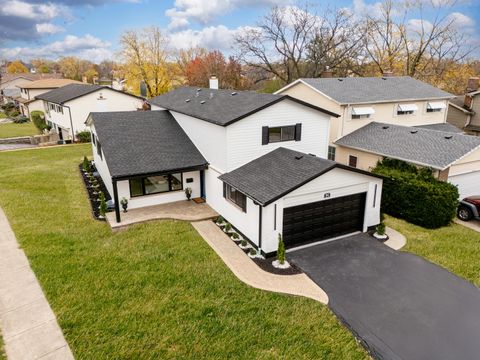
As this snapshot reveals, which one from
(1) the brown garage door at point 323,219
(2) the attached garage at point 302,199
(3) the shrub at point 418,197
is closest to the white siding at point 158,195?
(2) the attached garage at point 302,199

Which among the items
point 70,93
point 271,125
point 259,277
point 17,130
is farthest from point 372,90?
point 17,130

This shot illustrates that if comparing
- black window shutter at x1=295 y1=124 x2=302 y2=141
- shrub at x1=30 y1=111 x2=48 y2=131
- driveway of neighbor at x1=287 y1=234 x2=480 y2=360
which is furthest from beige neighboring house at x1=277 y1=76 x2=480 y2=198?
shrub at x1=30 y1=111 x2=48 y2=131

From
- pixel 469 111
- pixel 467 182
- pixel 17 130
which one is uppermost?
pixel 469 111

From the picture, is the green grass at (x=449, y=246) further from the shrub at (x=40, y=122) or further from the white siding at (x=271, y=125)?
the shrub at (x=40, y=122)

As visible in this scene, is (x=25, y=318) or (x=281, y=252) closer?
(x=25, y=318)

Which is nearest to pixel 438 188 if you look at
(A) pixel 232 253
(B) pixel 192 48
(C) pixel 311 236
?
(C) pixel 311 236

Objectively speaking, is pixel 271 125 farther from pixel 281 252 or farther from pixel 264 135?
pixel 281 252

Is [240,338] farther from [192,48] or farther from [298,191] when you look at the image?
[192,48]
